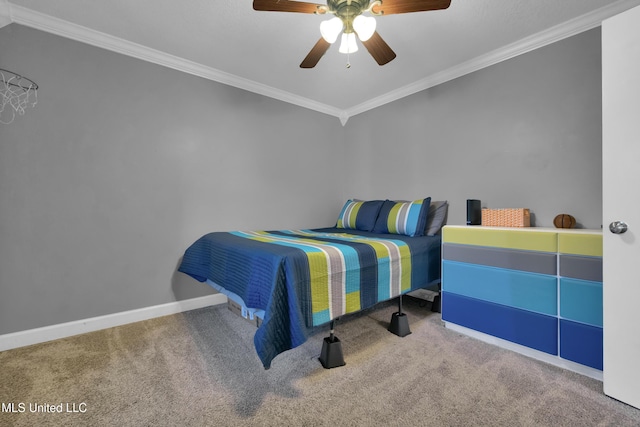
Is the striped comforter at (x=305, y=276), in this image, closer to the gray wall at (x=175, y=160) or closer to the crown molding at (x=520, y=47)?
the gray wall at (x=175, y=160)

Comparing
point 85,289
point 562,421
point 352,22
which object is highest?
point 352,22

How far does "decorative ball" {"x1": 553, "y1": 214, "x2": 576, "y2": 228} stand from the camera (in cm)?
215

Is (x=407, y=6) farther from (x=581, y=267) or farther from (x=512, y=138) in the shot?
(x=581, y=267)

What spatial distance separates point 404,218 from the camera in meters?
2.83

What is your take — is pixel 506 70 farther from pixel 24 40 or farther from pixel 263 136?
pixel 24 40

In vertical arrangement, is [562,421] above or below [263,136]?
below

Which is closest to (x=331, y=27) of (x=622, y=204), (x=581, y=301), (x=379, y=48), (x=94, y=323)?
(x=379, y=48)

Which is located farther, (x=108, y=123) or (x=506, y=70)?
(x=506, y=70)

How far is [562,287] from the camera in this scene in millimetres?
1737

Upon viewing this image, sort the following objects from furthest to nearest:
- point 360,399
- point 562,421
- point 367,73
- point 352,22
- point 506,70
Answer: point 367,73 → point 506,70 → point 352,22 → point 360,399 → point 562,421

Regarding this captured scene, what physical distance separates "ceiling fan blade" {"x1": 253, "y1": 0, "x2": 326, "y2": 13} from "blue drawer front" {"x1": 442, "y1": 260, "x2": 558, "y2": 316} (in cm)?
204

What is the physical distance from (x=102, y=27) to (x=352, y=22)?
2.05m

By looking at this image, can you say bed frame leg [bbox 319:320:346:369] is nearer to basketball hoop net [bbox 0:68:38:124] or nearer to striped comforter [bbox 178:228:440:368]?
striped comforter [bbox 178:228:440:368]

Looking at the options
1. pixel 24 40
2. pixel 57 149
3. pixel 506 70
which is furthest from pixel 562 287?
pixel 24 40
